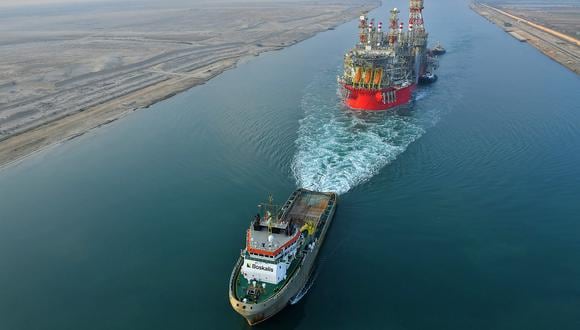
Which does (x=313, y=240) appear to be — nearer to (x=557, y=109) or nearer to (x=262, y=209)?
(x=262, y=209)

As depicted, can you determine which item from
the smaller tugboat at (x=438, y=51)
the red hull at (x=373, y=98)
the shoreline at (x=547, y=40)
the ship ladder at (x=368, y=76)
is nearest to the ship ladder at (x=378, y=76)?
the ship ladder at (x=368, y=76)

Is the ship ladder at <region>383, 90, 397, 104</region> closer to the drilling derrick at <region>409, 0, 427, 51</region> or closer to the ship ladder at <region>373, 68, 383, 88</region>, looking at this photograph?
the ship ladder at <region>373, 68, 383, 88</region>

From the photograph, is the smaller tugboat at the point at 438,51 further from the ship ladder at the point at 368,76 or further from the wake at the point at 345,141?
the wake at the point at 345,141

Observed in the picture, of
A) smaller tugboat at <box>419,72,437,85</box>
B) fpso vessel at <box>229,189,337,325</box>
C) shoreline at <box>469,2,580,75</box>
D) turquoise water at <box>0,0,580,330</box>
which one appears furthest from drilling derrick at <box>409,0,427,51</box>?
fpso vessel at <box>229,189,337,325</box>

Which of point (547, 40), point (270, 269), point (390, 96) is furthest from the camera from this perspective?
point (547, 40)

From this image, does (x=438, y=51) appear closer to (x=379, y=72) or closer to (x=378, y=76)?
(x=379, y=72)

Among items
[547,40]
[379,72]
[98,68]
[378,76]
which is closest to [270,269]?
[378,76]

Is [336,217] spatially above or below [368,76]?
below

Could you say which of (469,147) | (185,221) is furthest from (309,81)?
(185,221)
